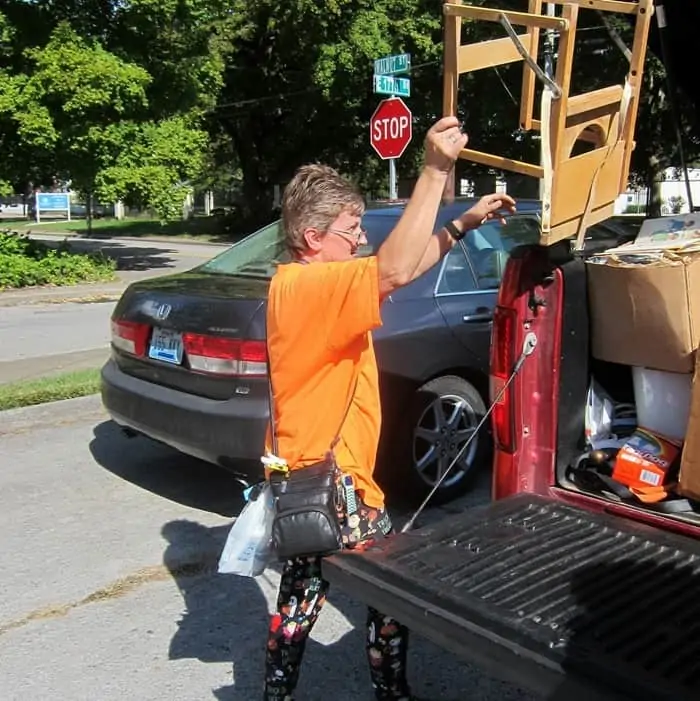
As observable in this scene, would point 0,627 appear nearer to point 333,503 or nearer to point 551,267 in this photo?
point 333,503

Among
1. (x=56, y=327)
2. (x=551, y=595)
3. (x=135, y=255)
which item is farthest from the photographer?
(x=135, y=255)

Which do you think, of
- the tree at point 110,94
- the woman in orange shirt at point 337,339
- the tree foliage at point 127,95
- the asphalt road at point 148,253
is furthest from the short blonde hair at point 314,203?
the asphalt road at point 148,253

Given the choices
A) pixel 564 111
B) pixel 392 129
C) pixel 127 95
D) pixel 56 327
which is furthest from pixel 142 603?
pixel 127 95

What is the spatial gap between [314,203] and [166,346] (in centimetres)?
245

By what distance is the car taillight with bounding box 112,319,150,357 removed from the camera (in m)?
4.95

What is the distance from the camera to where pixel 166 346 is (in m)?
4.76

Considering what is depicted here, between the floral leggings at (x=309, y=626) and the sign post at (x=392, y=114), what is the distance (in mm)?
7676

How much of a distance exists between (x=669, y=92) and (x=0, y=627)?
3529 millimetres

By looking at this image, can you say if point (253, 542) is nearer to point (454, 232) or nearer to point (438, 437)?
point (454, 232)

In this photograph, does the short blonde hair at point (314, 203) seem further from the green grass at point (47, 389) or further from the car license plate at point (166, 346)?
the green grass at point (47, 389)

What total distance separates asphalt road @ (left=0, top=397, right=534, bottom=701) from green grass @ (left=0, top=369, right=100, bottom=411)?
1.31 meters

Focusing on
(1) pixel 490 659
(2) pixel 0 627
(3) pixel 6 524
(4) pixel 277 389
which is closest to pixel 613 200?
(4) pixel 277 389

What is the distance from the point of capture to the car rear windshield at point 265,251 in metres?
4.97

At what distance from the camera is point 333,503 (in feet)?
8.16
